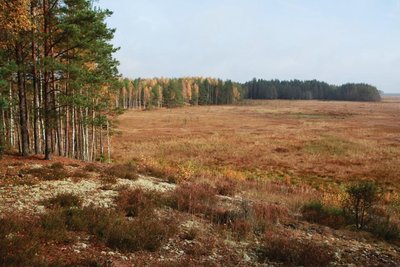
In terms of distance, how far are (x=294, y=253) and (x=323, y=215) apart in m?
5.03

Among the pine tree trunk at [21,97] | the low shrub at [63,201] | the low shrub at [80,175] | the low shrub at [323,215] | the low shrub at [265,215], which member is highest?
the pine tree trunk at [21,97]

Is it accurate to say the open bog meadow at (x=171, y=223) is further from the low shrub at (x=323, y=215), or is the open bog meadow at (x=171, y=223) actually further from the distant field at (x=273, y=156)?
the distant field at (x=273, y=156)

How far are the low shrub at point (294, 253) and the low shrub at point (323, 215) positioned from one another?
3046mm

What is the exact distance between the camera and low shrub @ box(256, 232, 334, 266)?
8.13 meters

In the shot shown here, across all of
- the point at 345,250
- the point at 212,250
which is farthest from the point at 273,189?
the point at 212,250

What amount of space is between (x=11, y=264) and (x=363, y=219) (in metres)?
11.9

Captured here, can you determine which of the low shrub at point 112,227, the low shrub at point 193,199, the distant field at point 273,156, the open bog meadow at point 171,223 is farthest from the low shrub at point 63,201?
the distant field at point 273,156

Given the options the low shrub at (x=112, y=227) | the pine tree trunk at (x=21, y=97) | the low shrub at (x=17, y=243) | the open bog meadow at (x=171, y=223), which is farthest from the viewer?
the pine tree trunk at (x=21, y=97)

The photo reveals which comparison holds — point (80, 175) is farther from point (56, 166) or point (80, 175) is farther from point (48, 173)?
point (56, 166)

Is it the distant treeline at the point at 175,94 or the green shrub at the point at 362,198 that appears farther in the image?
the distant treeline at the point at 175,94

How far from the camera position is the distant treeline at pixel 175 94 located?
4990 inches

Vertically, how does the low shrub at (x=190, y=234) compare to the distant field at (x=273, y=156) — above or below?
above

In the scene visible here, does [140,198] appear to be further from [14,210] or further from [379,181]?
[379,181]

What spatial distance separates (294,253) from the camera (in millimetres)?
8344
